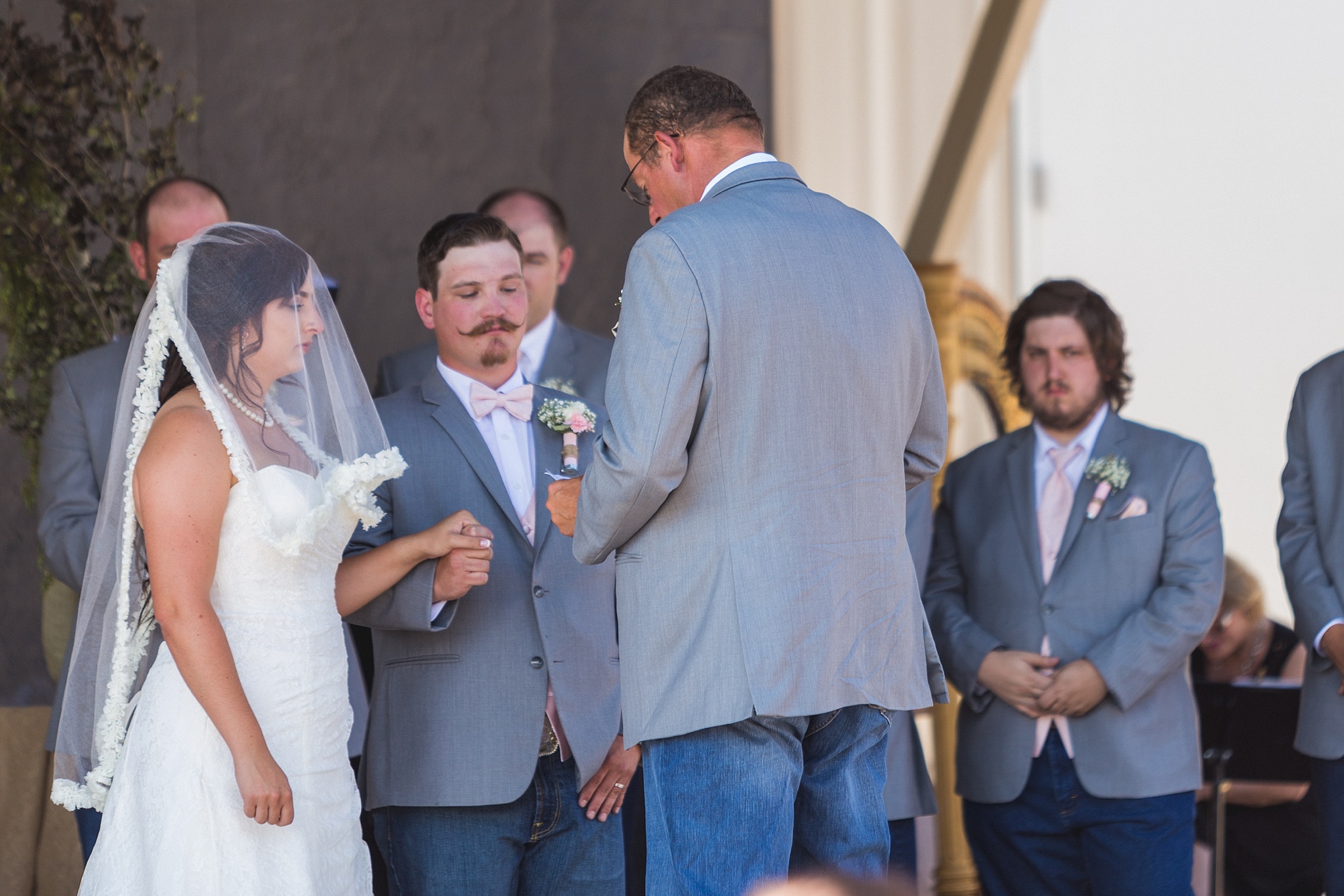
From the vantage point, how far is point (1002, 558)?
13.0 ft

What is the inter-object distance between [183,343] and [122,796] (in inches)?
32.1

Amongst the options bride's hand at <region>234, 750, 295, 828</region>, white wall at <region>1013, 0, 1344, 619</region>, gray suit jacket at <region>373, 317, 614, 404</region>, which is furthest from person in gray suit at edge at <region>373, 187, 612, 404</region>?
white wall at <region>1013, 0, 1344, 619</region>

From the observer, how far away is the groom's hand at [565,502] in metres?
2.66

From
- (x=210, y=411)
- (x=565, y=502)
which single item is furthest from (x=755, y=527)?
(x=210, y=411)

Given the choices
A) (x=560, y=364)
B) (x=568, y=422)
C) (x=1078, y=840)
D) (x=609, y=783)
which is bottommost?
(x=1078, y=840)

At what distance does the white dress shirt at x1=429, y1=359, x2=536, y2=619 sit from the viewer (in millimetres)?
3205

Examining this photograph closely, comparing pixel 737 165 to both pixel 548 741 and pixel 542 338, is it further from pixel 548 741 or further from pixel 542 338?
pixel 542 338

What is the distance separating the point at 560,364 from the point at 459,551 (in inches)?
69.9

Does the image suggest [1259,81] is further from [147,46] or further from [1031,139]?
[147,46]

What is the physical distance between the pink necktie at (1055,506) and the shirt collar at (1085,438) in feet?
0.06

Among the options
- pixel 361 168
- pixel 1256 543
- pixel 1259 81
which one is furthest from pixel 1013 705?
pixel 1259 81

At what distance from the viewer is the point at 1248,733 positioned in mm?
4668

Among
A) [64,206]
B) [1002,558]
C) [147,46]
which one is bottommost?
[1002,558]

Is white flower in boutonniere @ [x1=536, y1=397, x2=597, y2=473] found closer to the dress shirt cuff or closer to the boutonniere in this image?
the boutonniere
